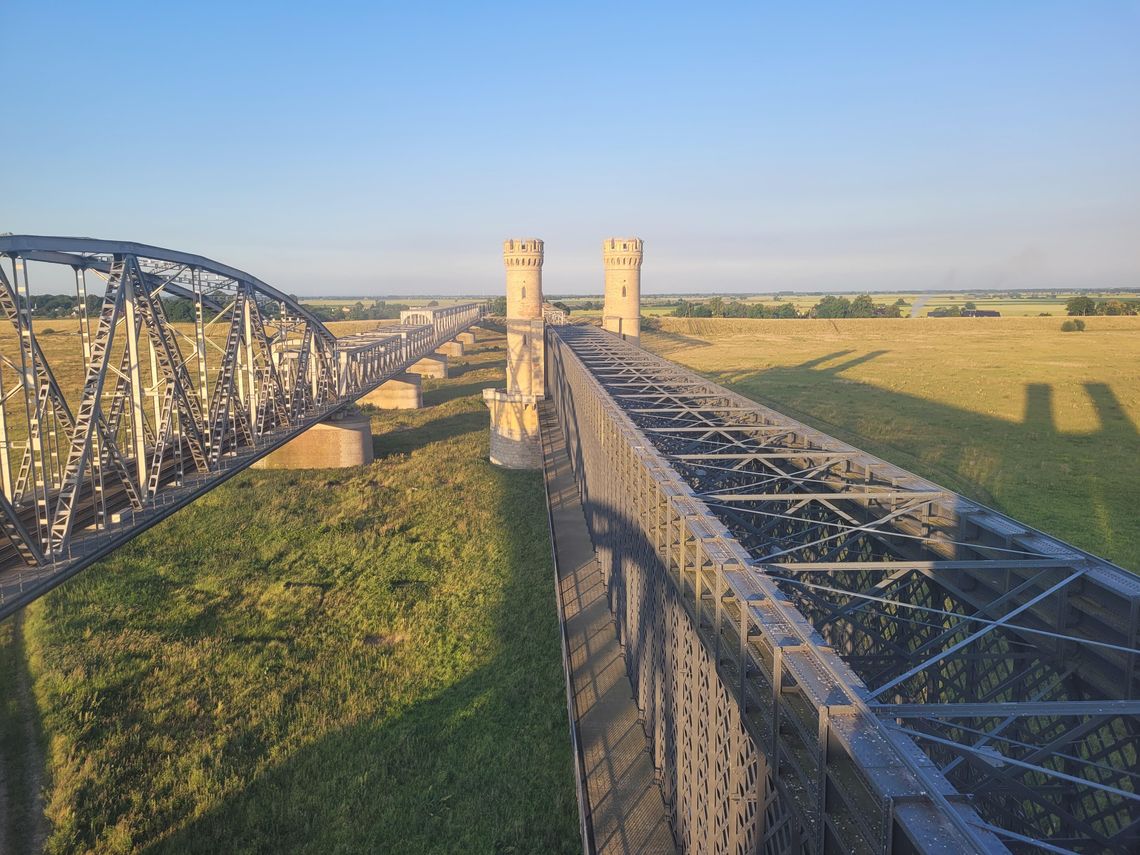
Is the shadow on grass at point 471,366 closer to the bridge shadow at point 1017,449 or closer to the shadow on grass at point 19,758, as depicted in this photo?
the bridge shadow at point 1017,449

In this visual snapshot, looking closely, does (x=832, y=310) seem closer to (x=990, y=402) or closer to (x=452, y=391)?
(x=990, y=402)

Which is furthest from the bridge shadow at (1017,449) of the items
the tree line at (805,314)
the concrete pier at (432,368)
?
the tree line at (805,314)

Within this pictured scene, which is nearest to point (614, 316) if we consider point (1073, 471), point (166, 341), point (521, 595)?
point (1073, 471)

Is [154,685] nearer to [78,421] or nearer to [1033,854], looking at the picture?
[78,421]

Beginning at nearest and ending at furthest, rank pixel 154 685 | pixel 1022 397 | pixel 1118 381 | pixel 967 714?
pixel 967 714 < pixel 154 685 < pixel 1022 397 < pixel 1118 381

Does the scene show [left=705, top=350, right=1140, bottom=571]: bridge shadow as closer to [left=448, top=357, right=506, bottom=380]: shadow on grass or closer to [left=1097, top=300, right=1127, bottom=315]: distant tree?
[left=448, top=357, right=506, bottom=380]: shadow on grass

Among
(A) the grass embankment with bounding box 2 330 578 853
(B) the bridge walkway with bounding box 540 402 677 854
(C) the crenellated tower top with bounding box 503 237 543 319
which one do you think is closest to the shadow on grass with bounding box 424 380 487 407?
(C) the crenellated tower top with bounding box 503 237 543 319

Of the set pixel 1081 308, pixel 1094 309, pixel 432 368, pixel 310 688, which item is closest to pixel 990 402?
pixel 310 688
